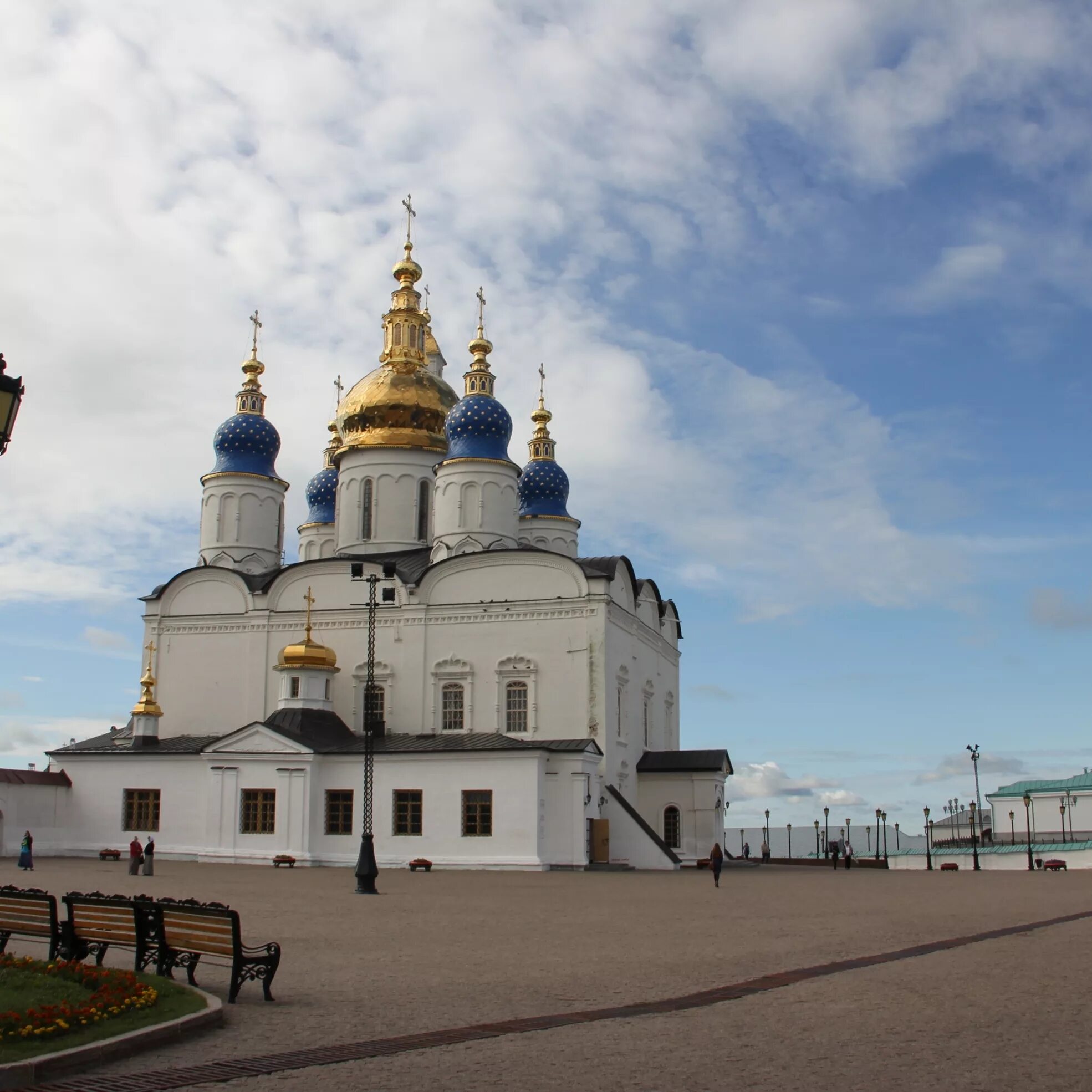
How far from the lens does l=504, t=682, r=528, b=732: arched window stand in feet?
110

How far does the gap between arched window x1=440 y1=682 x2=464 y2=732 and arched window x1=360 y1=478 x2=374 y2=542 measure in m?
7.06

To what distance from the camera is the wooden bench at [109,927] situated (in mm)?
9312

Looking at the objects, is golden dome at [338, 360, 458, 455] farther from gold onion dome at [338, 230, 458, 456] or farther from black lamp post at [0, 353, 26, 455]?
black lamp post at [0, 353, 26, 455]

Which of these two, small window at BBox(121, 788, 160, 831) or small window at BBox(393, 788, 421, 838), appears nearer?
small window at BBox(393, 788, 421, 838)

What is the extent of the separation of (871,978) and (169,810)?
2693cm

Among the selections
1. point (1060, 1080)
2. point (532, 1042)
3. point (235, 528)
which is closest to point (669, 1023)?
point (532, 1042)

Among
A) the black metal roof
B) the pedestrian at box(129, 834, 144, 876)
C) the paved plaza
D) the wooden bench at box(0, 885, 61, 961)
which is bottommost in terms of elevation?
the pedestrian at box(129, 834, 144, 876)

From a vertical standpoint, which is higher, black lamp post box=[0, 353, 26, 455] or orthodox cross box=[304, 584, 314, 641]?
orthodox cross box=[304, 584, 314, 641]

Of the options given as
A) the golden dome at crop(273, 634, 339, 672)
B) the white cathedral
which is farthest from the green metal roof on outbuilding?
the golden dome at crop(273, 634, 339, 672)

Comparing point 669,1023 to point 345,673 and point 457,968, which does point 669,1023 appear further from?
point 345,673

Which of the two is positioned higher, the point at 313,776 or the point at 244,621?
the point at 244,621

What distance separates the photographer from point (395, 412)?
39.8m

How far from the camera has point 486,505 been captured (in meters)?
36.8

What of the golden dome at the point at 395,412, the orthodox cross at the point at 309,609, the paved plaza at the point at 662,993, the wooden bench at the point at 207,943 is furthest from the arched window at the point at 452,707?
the wooden bench at the point at 207,943
